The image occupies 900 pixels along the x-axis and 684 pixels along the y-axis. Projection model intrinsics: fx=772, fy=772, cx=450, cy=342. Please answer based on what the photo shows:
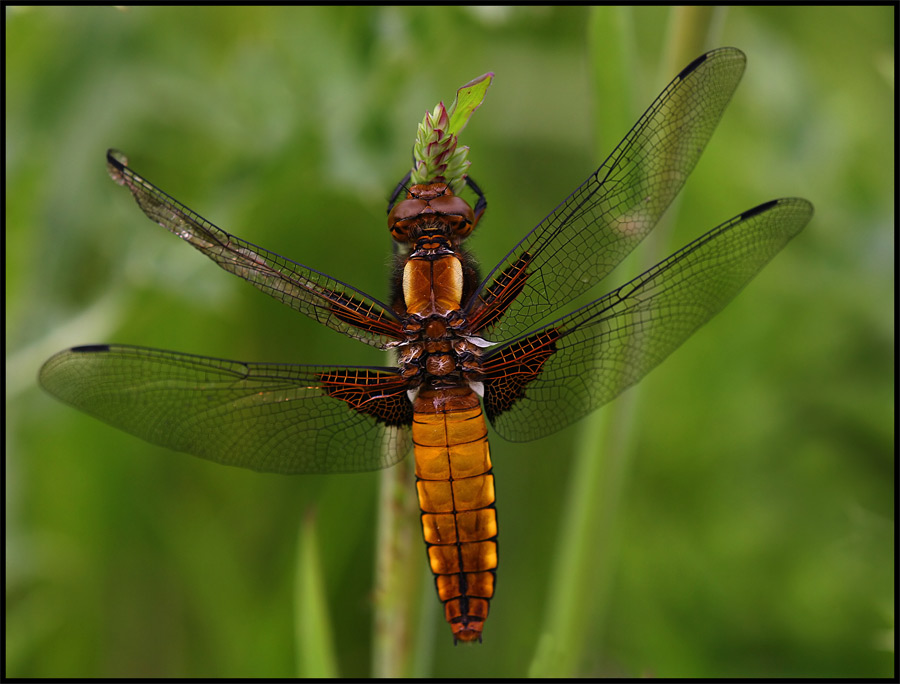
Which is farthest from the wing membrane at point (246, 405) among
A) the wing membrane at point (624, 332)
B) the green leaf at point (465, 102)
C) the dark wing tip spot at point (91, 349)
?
the green leaf at point (465, 102)

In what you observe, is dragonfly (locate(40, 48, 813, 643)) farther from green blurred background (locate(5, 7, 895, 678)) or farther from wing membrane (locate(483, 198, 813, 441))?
green blurred background (locate(5, 7, 895, 678))

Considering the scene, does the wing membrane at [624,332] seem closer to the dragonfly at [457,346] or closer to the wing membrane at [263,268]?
the dragonfly at [457,346]

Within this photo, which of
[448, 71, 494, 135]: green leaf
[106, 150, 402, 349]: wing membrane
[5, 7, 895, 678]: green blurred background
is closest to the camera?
[448, 71, 494, 135]: green leaf

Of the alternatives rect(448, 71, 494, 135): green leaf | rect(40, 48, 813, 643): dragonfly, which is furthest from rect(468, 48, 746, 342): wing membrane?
rect(448, 71, 494, 135): green leaf

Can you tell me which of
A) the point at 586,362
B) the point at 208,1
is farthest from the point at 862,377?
the point at 208,1

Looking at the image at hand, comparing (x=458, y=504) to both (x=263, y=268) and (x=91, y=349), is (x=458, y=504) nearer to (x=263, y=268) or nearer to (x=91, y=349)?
(x=263, y=268)

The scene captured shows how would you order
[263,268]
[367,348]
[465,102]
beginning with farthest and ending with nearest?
1. [367,348]
2. [263,268]
3. [465,102]

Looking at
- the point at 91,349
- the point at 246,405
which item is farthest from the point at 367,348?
the point at 91,349

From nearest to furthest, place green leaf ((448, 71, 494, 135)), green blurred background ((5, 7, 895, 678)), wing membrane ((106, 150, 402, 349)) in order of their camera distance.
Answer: green leaf ((448, 71, 494, 135)) < wing membrane ((106, 150, 402, 349)) < green blurred background ((5, 7, 895, 678))
